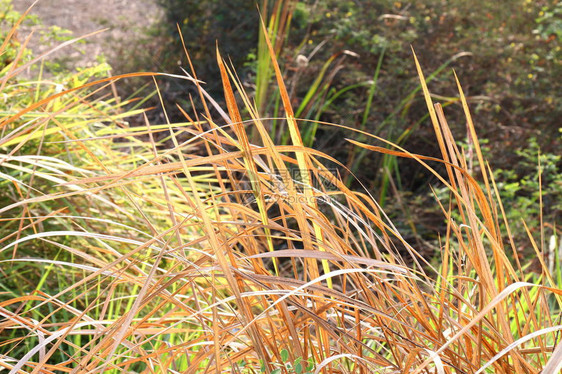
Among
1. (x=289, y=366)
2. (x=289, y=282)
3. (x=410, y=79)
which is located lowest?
(x=410, y=79)

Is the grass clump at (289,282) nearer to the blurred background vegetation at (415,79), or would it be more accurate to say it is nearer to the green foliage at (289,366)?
the green foliage at (289,366)

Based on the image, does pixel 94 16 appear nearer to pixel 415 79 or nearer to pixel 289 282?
pixel 415 79

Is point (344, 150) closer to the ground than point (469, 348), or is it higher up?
closer to the ground

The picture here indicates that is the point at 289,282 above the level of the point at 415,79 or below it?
above

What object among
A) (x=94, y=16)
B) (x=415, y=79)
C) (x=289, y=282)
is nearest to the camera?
(x=289, y=282)

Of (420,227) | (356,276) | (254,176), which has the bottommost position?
(420,227)

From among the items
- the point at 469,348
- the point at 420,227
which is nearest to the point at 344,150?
the point at 420,227

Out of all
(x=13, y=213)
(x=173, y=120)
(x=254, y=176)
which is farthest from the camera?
(x=173, y=120)

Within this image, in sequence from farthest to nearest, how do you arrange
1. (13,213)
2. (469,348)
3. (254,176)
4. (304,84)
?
(304,84), (13,213), (469,348), (254,176)

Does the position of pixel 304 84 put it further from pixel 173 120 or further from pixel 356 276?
pixel 356 276

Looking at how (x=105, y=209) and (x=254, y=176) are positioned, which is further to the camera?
(x=105, y=209)

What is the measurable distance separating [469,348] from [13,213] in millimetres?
1676

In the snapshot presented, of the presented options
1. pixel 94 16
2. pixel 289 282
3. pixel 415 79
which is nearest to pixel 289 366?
pixel 289 282

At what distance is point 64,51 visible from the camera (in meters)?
6.32
